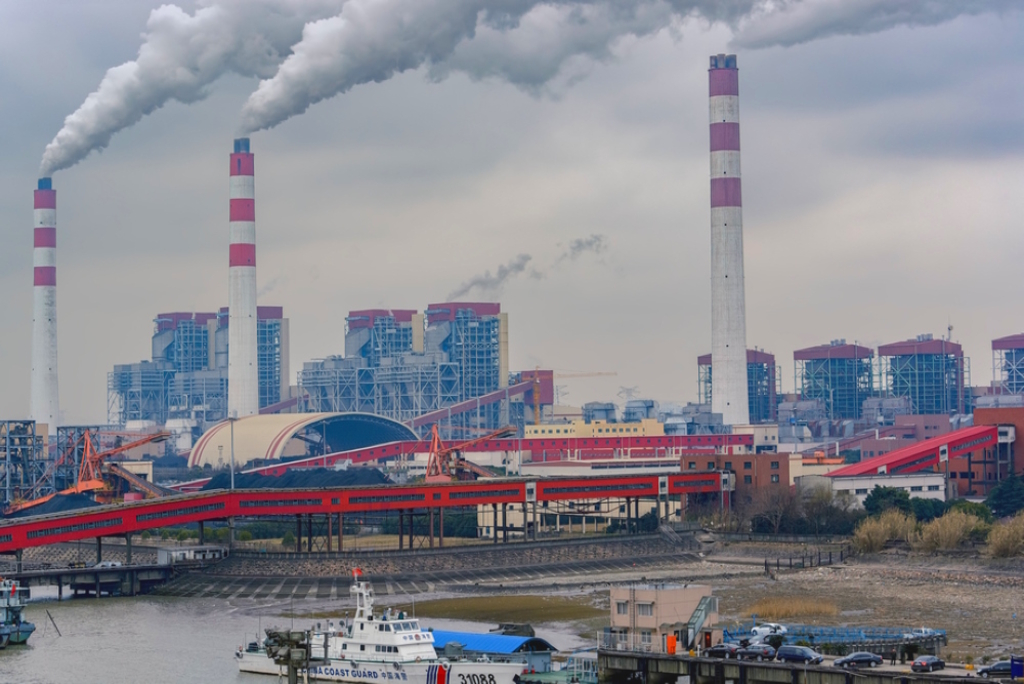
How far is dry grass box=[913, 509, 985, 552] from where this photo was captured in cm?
7269

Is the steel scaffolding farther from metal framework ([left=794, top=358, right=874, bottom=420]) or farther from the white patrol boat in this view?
the white patrol boat

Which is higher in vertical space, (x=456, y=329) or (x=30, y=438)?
(x=456, y=329)

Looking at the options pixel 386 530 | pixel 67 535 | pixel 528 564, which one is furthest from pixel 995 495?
pixel 67 535

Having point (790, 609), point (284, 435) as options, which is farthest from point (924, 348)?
point (790, 609)

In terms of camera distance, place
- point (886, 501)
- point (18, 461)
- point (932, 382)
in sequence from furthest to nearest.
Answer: point (932, 382), point (18, 461), point (886, 501)

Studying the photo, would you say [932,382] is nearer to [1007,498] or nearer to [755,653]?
[1007,498]

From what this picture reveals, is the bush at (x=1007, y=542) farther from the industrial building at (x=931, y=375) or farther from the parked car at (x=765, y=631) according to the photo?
the industrial building at (x=931, y=375)

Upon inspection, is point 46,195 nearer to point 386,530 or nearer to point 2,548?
point 386,530

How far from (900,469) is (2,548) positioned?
51062 millimetres

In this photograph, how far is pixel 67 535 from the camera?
2714 inches

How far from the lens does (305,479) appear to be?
4444 inches

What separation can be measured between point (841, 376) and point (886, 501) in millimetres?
91677

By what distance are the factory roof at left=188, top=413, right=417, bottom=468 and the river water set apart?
75.8 m

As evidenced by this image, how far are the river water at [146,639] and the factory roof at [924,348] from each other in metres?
116
